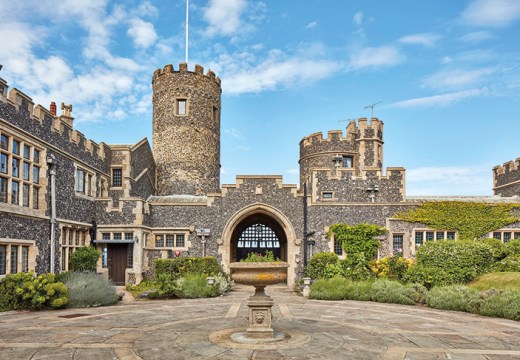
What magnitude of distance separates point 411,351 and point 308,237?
1543 centimetres

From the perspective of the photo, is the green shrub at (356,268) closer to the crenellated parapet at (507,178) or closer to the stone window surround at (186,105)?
the crenellated parapet at (507,178)

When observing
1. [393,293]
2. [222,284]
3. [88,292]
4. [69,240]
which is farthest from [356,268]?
[69,240]

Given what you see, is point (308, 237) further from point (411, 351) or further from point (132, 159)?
point (411, 351)

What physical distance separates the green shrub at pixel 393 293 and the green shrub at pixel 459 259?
264 cm

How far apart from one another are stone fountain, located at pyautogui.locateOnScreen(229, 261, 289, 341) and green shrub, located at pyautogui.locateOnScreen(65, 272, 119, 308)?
317 inches

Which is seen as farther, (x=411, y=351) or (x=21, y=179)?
(x=21, y=179)

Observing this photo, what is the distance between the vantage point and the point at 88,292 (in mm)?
15477

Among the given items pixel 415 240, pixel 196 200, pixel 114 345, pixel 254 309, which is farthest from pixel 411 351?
pixel 196 200

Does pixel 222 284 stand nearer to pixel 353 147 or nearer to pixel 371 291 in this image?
pixel 371 291

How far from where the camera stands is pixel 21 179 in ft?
53.2

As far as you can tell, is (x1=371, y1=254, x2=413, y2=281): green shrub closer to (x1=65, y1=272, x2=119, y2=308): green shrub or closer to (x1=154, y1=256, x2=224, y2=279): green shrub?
(x1=154, y1=256, x2=224, y2=279): green shrub

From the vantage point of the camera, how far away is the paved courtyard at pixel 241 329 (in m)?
8.32

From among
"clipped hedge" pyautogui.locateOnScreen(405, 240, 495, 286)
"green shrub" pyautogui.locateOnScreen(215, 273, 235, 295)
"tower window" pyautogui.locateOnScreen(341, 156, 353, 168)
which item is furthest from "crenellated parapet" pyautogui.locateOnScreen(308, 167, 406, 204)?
"green shrub" pyautogui.locateOnScreen(215, 273, 235, 295)

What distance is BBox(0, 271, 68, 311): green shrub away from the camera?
1412cm
